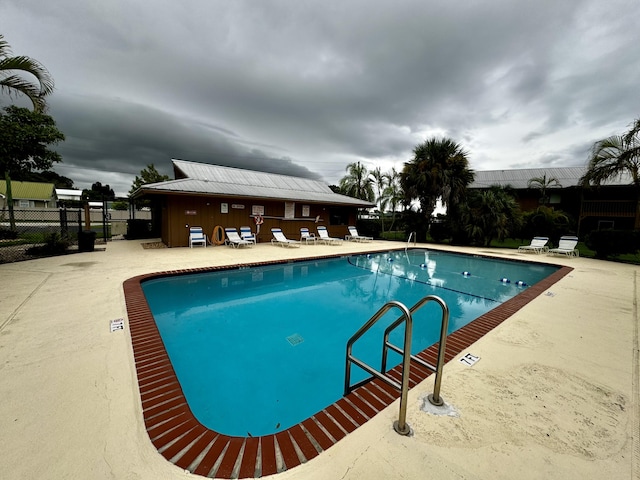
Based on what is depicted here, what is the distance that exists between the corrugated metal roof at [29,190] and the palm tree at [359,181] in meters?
42.9

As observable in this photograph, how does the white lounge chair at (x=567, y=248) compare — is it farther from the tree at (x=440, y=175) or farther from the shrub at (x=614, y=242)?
the tree at (x=440, y=175)

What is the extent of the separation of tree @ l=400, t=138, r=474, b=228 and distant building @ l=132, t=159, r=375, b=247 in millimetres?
3854

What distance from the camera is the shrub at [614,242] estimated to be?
34.7 feet

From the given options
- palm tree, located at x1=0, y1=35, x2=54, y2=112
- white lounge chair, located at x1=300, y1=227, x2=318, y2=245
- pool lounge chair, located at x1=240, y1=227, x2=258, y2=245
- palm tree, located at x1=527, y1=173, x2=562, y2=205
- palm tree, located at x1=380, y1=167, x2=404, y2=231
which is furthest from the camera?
palm tree, located at x1=380, y1=167, x2=404, y2=231

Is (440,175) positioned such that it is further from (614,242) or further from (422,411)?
(422,411)

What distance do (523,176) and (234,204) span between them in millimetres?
26414

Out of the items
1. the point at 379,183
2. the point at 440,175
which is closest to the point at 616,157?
the point at 440,175

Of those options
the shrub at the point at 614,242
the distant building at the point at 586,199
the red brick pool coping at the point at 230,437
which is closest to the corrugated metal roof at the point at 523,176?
the distant building at the point at 586,199

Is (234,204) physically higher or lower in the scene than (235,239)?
higher

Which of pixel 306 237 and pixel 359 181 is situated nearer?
pixel 306 237

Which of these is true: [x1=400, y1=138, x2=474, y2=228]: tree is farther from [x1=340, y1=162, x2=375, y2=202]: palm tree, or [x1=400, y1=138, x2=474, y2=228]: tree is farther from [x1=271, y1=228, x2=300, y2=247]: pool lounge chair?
[x1=340, y1=162, x2=375, y2=202]: palm tree

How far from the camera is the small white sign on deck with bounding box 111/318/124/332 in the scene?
3470 millimetres

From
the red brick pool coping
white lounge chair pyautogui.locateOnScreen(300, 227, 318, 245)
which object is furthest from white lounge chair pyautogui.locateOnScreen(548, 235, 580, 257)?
the red brick pool coping

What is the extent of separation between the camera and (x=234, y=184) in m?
14.9
